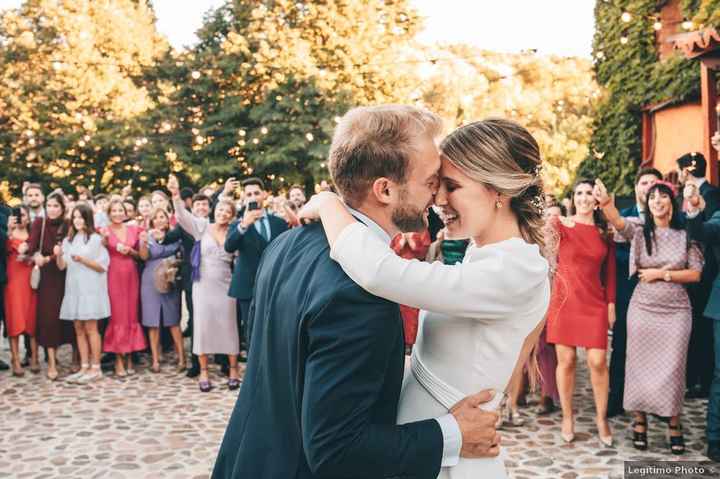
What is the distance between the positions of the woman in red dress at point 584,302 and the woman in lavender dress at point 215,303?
12.6 ft

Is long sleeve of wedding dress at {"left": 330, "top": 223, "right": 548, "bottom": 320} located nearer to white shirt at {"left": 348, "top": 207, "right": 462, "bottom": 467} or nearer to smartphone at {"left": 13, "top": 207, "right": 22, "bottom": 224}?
white shirt at {"left": 348, "top": 207, "right": 462, "bottom": 467}

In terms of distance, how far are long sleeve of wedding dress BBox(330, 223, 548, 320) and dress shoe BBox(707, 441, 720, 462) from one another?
4.37 m

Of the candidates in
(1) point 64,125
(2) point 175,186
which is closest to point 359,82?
(1) point 64,125

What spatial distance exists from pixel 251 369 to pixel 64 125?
26.9 m

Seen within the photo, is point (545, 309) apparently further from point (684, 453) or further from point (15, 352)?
point (15, 352)

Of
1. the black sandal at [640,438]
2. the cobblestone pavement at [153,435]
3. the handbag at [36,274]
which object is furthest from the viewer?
the handbag at [36,274]

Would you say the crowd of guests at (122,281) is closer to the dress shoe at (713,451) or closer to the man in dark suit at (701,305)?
the man in dark suit at (701,305)

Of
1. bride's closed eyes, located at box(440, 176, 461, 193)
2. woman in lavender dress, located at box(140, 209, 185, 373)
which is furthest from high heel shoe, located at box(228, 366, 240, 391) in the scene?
bride's closed eyes, located at box(440, 176, 461, 193)

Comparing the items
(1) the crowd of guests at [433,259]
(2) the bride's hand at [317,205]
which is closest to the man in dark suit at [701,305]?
(1) the crowd of guests at [433,259]

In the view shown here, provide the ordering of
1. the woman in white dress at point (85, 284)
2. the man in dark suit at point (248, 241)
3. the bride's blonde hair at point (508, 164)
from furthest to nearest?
1. the woman in white dress at point (85, 284)
2. the man in dark suit at point (248, 241)
3. the bride's blonde hair at point (508, 164)

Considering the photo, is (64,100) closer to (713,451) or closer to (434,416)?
(713,451)

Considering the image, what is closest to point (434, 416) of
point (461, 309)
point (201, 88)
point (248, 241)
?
point (461, 309)

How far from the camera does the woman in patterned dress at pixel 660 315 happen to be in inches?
213

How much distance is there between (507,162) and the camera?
6.83ft
